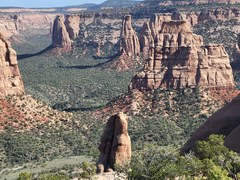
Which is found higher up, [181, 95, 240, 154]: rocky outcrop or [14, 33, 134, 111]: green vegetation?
[181, 95, 240, 154]: rocky outcrop

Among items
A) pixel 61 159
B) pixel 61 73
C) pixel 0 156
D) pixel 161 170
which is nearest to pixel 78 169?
pixel 61 159

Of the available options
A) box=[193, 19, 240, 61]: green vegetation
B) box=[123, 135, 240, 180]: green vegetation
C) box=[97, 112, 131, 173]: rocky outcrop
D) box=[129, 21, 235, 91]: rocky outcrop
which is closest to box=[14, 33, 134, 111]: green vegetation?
box=[129, 21, 235, 91]: rocky outcrop

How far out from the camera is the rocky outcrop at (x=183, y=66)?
102 meters

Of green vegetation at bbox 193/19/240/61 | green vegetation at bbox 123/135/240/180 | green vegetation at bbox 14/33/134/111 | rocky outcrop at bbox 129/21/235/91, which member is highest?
green vegetation at bbox 123/135/240/180

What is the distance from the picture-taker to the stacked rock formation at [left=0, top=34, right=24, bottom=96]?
93.0 metres

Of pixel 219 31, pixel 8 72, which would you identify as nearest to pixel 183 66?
pixel 8 72

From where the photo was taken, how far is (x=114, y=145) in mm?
56406

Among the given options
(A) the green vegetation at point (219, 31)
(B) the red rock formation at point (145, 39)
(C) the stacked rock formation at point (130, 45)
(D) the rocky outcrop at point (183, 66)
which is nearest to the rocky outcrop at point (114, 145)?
(D) the rocky outcrop at point (183, 66)

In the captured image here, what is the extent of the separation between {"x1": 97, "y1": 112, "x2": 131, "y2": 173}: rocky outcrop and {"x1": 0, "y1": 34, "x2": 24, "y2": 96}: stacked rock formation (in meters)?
39.8

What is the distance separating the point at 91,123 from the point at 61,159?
20118mm

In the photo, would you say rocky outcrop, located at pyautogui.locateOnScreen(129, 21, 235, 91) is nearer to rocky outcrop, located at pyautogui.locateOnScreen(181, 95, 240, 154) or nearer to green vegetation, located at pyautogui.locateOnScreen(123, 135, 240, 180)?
rocky outcrop, located at pyautogui.locateOnScreen(181, 95, 240, 154)

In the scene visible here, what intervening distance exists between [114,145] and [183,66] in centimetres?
4853

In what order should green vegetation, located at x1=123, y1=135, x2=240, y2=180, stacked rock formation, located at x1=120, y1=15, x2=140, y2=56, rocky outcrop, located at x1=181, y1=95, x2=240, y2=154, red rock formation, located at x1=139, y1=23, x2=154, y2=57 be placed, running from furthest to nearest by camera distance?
stacked rock formation, located at x1=120, y1=15, x2=140, y2=56
red rock formation, located at x1=139, y1=23, x2=154, y2=57
rocky outcrop, located at x1=181, y1=95, x2=240, y2=154
green vegetation, located at x1=123, y1=135, x2=240, y2=180

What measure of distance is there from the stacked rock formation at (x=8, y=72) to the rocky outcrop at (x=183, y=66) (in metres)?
23.1
